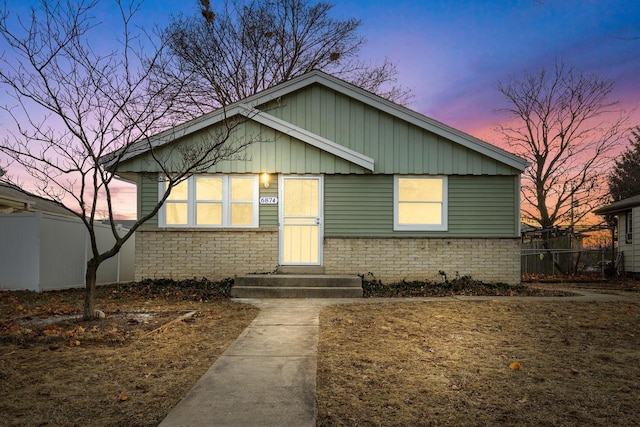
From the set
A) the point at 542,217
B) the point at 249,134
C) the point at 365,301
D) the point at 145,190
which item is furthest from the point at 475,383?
the point at 542,217

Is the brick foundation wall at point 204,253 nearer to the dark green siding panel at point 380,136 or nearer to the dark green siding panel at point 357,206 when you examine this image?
the dark green siding panel at point 357,206

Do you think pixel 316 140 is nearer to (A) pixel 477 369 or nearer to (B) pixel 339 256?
(B) pixel 339 256

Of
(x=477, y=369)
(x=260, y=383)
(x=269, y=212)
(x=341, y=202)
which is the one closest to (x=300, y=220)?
(x=269, y=212)

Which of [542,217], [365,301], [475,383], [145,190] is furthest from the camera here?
[542,217]

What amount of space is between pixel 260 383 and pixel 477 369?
2.20m

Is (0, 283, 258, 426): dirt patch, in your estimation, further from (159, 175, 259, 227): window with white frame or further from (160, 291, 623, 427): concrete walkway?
(159, 175, 259, 227): window with white frame

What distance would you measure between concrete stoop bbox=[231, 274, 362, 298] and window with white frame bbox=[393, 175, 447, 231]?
8.58ft

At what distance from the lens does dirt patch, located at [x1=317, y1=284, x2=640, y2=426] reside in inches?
138

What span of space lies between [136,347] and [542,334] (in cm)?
536

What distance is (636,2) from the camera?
4.21 m

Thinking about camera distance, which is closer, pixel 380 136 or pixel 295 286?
pixel 295 286

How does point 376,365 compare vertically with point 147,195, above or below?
below

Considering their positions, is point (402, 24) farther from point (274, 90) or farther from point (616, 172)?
point (616, 172)

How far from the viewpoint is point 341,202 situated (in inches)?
481
